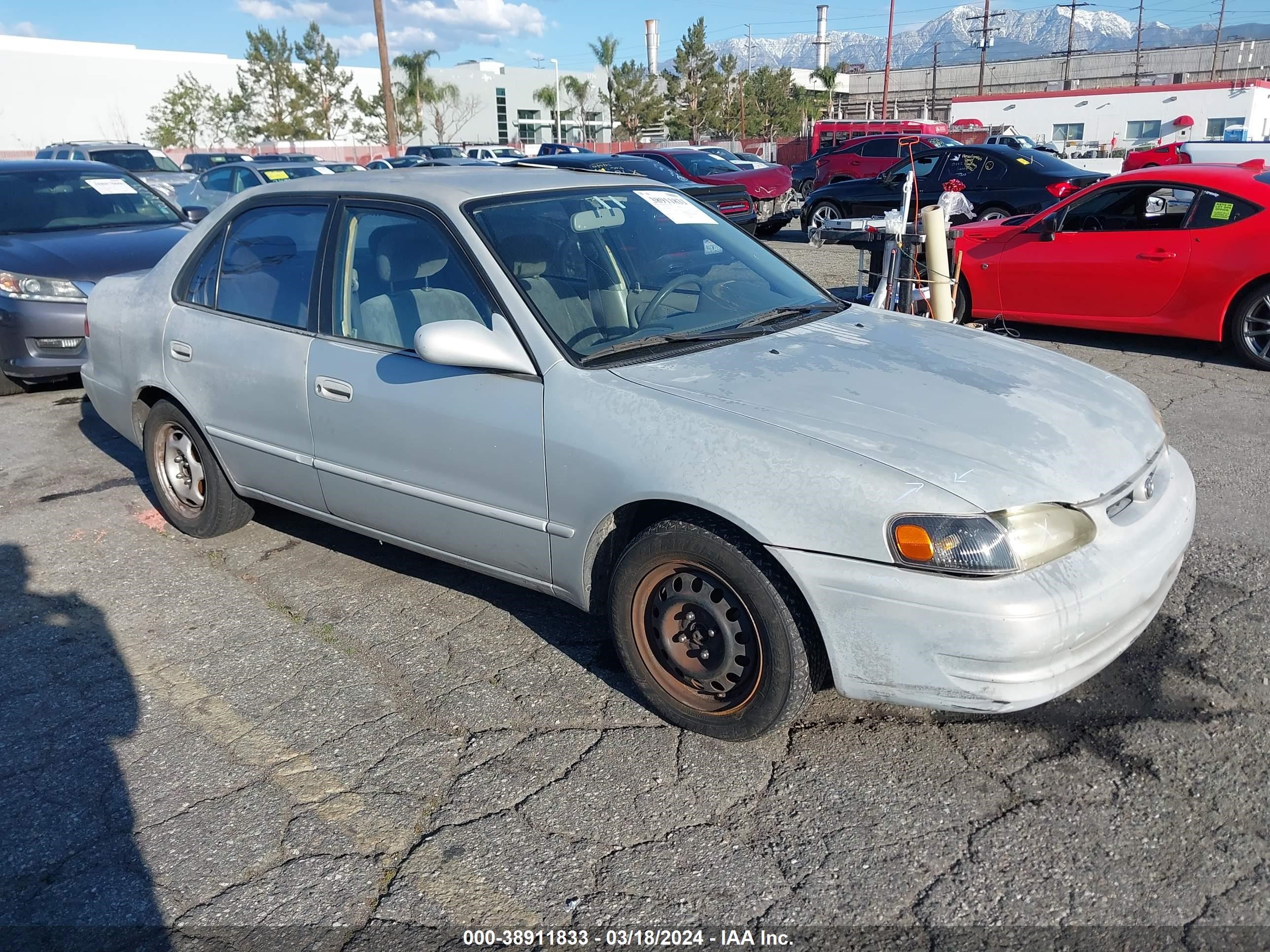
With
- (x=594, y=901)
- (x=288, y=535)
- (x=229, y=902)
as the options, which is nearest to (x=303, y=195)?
(x=288, y=535)

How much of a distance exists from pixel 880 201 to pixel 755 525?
13.7 m

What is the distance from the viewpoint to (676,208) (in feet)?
13.9

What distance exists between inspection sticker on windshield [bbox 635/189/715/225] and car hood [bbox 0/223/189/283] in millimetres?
4797

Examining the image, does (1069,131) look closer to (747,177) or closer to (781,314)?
(747,177)

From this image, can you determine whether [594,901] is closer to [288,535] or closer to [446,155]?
[288,535]

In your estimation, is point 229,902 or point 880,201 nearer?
point 229,902

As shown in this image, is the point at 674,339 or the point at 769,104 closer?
the point at 674,339

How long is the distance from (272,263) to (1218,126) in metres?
53.7

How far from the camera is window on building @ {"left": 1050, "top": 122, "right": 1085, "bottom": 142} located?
48.8m

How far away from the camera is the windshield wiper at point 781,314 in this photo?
12.2ft

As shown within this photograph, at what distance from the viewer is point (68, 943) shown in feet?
7.86

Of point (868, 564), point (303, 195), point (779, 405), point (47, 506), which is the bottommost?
point (47, 506)

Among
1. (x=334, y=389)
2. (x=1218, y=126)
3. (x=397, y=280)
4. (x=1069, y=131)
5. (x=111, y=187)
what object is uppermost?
(x=1218, y=126)

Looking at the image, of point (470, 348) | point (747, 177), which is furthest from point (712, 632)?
point (747, 177)
